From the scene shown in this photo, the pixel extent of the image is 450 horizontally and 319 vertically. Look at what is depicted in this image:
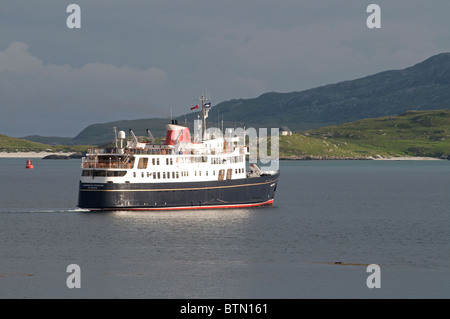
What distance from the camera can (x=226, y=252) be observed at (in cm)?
6544

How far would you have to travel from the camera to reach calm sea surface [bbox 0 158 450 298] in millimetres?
51375

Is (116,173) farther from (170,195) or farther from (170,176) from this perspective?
(170,195)

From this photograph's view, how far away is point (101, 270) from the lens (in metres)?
57.4

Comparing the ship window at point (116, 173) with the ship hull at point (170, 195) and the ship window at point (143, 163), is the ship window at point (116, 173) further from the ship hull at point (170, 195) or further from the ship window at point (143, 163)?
the ship window at point (143, 163)

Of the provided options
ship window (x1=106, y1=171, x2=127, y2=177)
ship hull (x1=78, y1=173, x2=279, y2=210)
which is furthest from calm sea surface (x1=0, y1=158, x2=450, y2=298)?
ship window (x1=106, y1=171, x2=127, y2=177)

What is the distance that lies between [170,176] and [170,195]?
92.0 inches

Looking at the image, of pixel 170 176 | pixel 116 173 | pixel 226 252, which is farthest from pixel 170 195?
pixel 226 252

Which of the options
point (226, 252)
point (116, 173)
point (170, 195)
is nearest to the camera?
point (226, 252)

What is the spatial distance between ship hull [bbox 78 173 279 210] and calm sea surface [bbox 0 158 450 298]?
1.65 m

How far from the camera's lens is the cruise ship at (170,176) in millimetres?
86188

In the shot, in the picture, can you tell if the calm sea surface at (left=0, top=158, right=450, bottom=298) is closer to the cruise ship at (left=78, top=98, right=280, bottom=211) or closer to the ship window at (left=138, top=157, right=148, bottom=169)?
the cruise ship at (left=78, top=98, right=280, bottom=211)

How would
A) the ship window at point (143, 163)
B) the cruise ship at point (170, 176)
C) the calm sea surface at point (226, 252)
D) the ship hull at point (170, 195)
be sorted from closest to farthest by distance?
1. the calm sea surface at point (226, 252)
2. the cruise ship at point (170, 176)
3. the ship hull at point (170, 195)
4. the ship window at point (143, 163)

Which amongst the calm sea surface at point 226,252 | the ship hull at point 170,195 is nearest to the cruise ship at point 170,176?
the ship hull at point 170,195
